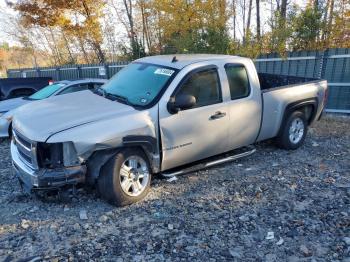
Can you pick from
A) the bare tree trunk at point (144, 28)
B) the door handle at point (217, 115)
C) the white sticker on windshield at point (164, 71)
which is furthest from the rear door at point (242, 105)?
the bare tree trunk at point (144, 28)

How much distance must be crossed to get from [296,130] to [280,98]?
3.39ft

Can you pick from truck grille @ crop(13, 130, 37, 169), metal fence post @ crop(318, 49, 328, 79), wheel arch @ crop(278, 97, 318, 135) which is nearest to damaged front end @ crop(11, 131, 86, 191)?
truck grille @ crop(13, 130, 37, 169)

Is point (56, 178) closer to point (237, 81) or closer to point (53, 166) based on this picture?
point (53, 166)

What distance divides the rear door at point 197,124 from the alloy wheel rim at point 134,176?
321mm

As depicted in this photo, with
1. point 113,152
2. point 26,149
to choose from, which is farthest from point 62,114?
point 113,152

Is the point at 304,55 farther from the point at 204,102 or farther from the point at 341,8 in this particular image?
the point at 204,102

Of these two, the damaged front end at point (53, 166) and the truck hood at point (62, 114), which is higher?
the truck hood at point (62, 114)

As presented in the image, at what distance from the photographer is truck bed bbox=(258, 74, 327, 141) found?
18.6 ft

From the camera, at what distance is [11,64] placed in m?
54.2

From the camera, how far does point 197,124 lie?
4699mm

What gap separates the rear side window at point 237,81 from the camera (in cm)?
513

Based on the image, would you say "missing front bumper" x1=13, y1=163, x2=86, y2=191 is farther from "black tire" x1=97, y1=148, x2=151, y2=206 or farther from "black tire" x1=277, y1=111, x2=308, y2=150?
"black tire" x1=277, y1=111, x2=308, y2=150

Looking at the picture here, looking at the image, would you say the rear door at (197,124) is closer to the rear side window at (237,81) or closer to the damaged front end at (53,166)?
the rear side window at (237,81)

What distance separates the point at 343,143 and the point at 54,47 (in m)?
31.8
